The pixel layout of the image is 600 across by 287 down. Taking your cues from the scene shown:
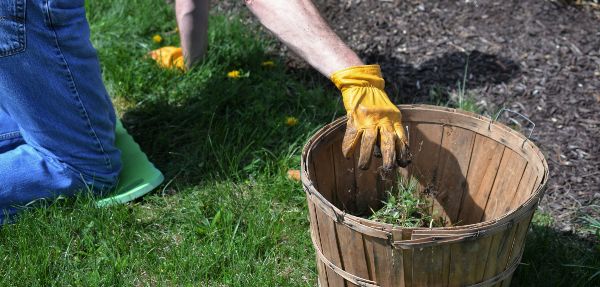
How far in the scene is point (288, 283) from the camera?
2.72 meters

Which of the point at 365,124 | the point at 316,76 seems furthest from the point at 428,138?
the point at 316,76

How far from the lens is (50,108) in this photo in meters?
3.01

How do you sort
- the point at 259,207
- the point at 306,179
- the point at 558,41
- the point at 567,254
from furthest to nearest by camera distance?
the point at 558,41 → the point at 259,207 → the point at 567,254 → the point at 306,179

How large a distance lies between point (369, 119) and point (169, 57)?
1.85 m

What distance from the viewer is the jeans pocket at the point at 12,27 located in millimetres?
2803

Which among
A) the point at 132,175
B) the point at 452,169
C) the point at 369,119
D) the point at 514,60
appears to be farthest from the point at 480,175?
the point at 132,175

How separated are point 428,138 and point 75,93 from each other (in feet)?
4.65

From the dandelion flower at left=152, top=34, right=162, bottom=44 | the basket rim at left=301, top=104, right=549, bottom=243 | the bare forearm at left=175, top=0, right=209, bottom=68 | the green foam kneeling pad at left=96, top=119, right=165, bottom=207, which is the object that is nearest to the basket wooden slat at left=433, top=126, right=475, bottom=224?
the basket rim at left=301, top=104, right=549, bottom=243

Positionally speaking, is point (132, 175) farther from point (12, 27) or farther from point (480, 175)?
point (480, 175)

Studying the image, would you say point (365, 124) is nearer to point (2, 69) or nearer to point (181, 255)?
point (181, 255)

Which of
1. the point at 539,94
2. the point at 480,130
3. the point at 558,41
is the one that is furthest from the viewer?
the point at 558,41

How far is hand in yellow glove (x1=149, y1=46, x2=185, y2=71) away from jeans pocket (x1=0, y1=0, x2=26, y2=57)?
1.08 metres

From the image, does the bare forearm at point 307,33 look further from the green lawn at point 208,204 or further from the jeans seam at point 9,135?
the jeans seam at point 9,135

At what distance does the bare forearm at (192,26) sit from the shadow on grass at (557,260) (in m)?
1.92
